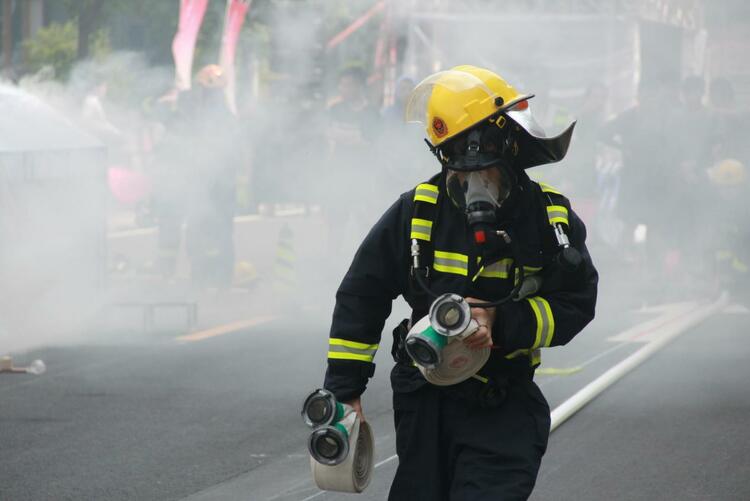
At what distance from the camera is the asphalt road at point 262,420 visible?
5500 millimetres

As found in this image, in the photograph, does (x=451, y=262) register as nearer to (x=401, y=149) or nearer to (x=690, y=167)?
(x=690, y=167)

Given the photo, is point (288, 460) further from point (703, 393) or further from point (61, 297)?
point (61, 297)

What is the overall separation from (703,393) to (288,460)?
97.6 inches

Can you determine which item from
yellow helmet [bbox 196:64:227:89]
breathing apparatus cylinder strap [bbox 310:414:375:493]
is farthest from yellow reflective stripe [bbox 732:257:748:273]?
breathing apparatus cylinder strap [bbox 310:414:375:493]

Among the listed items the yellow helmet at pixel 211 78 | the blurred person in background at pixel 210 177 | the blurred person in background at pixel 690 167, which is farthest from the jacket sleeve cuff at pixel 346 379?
the blurred person in background at pixel 690 167

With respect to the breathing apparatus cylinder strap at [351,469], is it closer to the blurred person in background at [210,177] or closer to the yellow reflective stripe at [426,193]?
the yellow reflective stripe at [426,193]

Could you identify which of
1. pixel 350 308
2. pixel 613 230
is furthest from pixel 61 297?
pixel 613 230

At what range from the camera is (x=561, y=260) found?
3.40 metres

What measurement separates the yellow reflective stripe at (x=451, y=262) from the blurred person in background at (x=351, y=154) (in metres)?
9.38

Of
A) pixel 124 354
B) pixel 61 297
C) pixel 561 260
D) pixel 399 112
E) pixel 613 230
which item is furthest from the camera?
pixel 613 230

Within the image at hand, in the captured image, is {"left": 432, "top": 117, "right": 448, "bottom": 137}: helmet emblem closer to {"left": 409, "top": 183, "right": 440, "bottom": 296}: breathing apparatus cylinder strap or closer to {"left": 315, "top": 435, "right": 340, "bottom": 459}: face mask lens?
{"left": 409, "top": 183, "right": 440, "bottom": 296}: breathing apparatus cylinder strap

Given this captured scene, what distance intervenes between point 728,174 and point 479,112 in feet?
29.2

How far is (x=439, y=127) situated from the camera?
3.49 metres

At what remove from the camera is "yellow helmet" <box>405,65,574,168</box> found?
3.46 m
